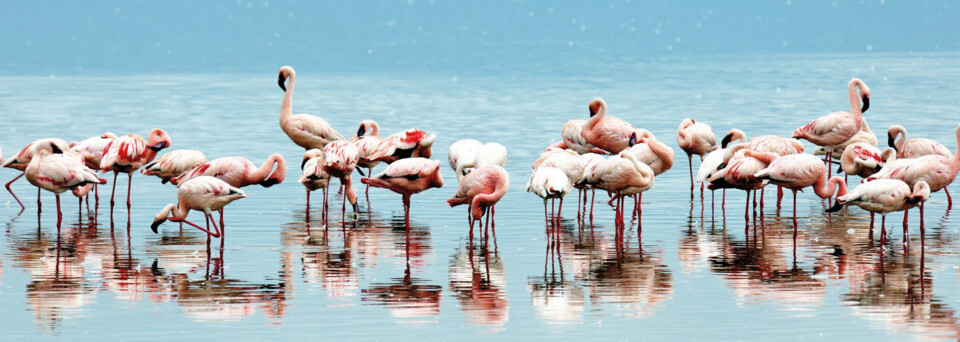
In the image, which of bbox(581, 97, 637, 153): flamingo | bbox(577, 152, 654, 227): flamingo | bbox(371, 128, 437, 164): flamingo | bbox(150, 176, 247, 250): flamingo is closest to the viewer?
bbox(150, 176, 247, 250): flamingo

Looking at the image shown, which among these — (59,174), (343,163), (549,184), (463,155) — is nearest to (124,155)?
(59,174)

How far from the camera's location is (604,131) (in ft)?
54.4

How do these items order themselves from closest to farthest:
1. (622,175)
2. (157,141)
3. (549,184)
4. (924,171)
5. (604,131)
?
(549,184), (622,175), (924,171), (157,141), (604,131)

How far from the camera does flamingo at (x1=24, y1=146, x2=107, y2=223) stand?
42.0 ft

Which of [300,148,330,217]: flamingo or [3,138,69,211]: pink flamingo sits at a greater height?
[3,138,69,211]: pink flamingo

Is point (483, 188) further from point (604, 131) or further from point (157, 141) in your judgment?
point (604, 131)

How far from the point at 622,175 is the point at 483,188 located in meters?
1.42

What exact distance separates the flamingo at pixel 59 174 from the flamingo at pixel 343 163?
2.18 meters

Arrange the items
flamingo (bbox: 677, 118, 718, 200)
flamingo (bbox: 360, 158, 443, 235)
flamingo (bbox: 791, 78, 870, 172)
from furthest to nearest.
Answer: flamingo (bbox: 677, 118, 718, 200) < flamingo (bbox: 791, 78, 870, 172) < flamingo (bbox: 360, 158, 443, 235)

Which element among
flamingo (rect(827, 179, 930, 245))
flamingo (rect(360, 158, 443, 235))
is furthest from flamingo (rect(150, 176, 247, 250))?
flamingo (rect(827, 179, 930, 245))

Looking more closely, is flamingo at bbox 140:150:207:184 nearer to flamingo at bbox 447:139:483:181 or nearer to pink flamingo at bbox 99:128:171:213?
pink flamingo at bbox 99:128:171:213

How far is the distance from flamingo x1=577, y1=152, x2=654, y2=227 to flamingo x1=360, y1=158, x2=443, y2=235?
4.61 ft

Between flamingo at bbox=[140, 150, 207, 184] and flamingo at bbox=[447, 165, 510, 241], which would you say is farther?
flamingo at bbox=[140, 150, 207, 184]

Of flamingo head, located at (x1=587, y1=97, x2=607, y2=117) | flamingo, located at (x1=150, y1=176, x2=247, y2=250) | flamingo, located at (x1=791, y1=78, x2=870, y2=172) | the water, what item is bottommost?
the water
